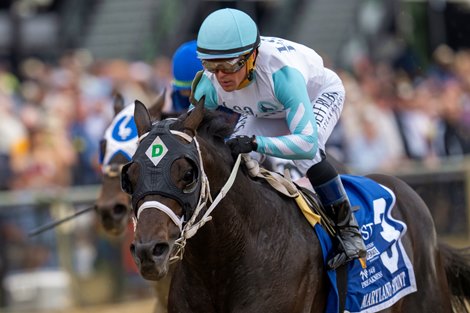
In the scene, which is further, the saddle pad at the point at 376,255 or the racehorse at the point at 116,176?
the racehorse at the point at 116,176

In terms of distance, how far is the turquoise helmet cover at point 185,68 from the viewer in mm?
7566

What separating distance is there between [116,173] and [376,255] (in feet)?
6.93

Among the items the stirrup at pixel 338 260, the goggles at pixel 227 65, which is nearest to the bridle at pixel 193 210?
the goggles at pixel 227 65

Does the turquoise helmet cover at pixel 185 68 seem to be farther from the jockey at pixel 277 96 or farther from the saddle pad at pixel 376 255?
the saddle pad at pixel 376 255

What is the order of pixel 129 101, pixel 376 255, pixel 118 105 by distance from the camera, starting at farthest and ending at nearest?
1. pixel 129 101
2. pixel 118 105
3. pixel 376 255

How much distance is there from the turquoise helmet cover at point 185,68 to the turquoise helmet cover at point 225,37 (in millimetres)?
2221

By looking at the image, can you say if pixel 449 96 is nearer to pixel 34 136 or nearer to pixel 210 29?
pixel 34 136

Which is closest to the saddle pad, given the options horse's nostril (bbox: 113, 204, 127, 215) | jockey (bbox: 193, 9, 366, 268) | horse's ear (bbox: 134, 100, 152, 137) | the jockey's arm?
jockey (bbox: 193, 9, 366, 268)

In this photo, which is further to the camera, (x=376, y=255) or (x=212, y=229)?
(x=376, y=255)

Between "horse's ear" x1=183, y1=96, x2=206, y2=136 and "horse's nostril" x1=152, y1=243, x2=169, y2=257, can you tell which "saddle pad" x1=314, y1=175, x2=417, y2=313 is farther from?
"horse's nostril" x1=152, y1=243, x2=169, y2=257

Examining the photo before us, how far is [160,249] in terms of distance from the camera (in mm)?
4594

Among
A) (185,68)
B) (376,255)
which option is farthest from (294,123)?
(185,68)

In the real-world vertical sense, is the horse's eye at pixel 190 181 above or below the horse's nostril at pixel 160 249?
above

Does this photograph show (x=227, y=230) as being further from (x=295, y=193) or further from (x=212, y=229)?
(x=295, y=193)
